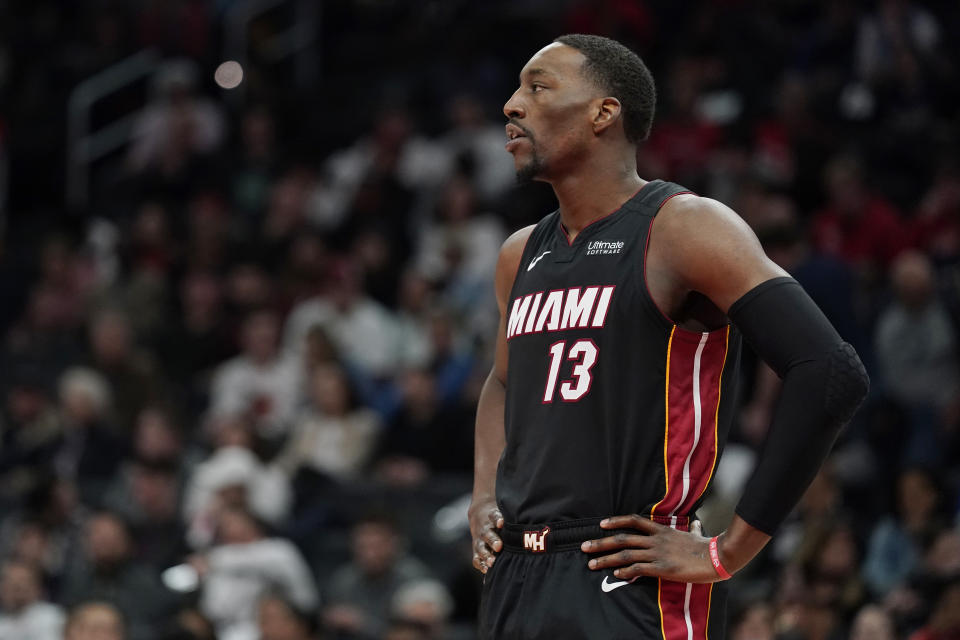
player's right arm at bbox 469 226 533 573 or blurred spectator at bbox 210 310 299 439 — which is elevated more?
blurred spectator at bbox 210 310 299 439

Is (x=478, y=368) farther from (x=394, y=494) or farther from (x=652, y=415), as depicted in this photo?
(x=652, y=415)

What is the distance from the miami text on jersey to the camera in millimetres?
3486

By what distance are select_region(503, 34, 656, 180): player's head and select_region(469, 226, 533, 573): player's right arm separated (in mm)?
337

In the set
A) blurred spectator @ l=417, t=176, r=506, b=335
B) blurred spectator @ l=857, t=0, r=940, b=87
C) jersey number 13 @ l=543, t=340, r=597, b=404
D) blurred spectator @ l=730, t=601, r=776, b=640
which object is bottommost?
blurred spectator @ l=730, t=601, r=776, b=640

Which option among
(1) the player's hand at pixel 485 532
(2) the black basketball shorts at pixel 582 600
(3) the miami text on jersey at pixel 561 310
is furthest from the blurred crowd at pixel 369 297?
(3) the miami text on jersey at pixel 561 310

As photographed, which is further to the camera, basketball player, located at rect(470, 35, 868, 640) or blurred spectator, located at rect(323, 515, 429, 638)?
blurred spectator, located at rect(323, 515, 429, 638)

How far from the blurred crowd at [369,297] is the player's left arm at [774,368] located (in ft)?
12.4

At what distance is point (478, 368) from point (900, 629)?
154 inches

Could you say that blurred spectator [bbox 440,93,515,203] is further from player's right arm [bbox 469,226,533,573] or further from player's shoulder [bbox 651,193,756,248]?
player's shoulder [bbox 651,193,756,248]

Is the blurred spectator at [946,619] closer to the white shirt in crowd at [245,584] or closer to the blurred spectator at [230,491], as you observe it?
the white shirt in crowd at [245,584]

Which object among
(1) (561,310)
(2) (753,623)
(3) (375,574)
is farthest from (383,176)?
(1) (561,310)

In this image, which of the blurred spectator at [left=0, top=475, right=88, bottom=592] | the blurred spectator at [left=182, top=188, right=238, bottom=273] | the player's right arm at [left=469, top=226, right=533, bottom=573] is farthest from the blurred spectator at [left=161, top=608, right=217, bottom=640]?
the blurred spectator at [left=182, top=188, right=238, bottom=273]

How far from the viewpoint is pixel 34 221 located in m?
14.8

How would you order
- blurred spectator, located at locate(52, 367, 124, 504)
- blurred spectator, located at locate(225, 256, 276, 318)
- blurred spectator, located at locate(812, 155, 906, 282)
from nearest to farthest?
blurred spectator, located at locate(812, 155, 906, 282)
blurred spectator, located at locate(52, 367, 124, 504)
blurred spectator, located at locate(225, 256, 276, 318)
